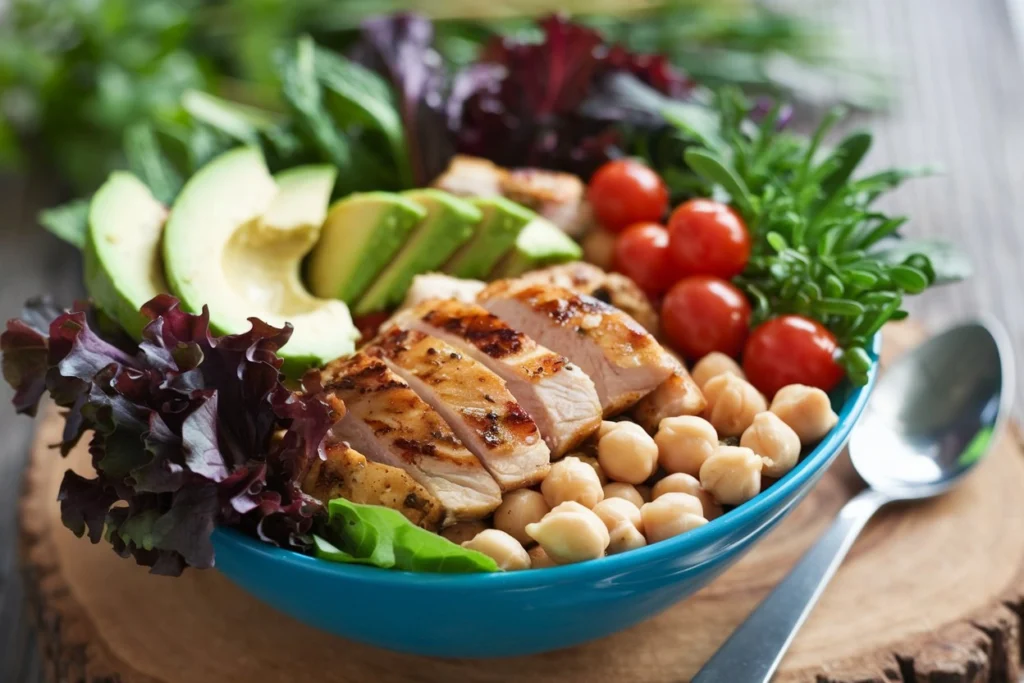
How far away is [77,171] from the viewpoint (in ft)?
16.5

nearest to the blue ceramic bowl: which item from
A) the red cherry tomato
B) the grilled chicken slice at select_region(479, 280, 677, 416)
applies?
the grilled chicken slice at select_region(479, 280, 677, 416)

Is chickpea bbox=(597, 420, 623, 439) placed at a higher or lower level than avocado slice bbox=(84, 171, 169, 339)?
higher

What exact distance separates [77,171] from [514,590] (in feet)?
12.1

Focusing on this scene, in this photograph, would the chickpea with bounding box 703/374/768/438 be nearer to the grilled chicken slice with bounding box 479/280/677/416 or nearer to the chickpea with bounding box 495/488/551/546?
the grilled chicken slice with bounding box 479/280/677/416

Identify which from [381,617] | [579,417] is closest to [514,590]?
[381,617]

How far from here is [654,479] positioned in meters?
2.69

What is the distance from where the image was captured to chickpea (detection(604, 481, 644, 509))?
256 cm

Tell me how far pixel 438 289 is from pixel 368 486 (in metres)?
0.81

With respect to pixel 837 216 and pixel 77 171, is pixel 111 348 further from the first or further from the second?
pixel 77 171

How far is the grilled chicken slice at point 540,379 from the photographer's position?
8.52 feet

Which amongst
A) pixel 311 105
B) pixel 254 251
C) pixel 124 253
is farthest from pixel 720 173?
pixel 124 253

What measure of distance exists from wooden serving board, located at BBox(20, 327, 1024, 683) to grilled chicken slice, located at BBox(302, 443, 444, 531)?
0.57 metres

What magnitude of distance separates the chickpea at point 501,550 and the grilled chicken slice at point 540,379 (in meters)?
0.37

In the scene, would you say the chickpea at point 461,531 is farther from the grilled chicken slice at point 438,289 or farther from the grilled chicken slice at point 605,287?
the grilled chicken slice at point 605,287
